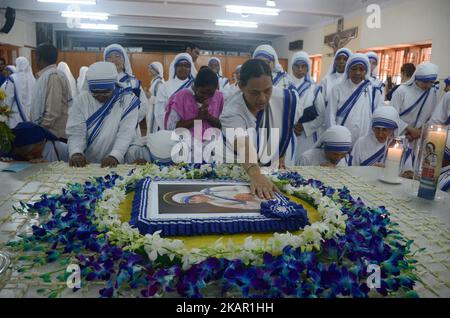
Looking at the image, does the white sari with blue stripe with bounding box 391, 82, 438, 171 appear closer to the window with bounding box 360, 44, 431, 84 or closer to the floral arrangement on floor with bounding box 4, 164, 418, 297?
the window with bounding box 360, 44, 431, 84

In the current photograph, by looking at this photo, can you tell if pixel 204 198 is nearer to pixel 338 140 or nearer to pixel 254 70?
pixel 254 70

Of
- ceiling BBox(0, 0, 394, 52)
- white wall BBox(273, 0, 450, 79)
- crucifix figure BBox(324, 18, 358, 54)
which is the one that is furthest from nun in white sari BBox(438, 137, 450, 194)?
crucifix figure BBox(324, 18, 358, 54)

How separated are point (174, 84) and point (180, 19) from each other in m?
7.33

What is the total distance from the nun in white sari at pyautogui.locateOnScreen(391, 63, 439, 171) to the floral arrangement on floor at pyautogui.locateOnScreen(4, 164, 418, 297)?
3236mm

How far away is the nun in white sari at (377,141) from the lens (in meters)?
2.82

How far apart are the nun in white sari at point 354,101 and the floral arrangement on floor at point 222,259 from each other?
7.42ft

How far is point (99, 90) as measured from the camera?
234 centimetres

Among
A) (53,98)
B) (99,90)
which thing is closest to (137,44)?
(53,98)

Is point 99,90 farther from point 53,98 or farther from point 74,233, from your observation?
point 74,233

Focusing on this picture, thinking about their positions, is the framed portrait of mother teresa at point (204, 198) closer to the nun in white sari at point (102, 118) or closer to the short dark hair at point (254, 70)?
the short dark hair at point (254, 70)

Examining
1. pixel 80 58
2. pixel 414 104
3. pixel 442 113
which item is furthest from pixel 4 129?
pixel 80 58

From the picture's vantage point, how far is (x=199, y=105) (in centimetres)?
290

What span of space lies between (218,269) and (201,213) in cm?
33

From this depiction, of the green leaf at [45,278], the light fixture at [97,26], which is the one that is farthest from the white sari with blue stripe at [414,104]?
the light fixture at [97,26]
